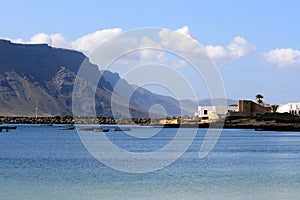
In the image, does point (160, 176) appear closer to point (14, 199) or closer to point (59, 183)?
point (59, 183)

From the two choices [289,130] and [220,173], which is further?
[289,130]

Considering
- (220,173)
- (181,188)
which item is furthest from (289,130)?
(181,188)

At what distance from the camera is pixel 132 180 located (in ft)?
146

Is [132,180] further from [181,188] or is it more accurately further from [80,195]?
[80,195]

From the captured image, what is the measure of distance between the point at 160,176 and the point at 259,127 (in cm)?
15326

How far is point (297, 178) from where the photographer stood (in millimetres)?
46906

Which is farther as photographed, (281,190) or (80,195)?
(281,190)

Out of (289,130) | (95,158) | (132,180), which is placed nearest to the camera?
(132,180)

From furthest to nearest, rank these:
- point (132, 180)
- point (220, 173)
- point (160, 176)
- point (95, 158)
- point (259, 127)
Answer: point (259, 127) → point (95, 158) → point (220, 173) → point (160, 176) → point (132, 180)

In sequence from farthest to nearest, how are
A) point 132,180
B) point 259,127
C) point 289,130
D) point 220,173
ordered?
point 259,127, point 289,130, point 220,173, point 132,180

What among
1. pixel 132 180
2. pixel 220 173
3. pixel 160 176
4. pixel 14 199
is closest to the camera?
pixel 14 199

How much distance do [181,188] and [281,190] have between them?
6.01 metres

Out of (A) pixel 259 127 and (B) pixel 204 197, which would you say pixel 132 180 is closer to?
(B) pixel 204 197

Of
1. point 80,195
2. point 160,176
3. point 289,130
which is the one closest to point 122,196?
point 80,195
